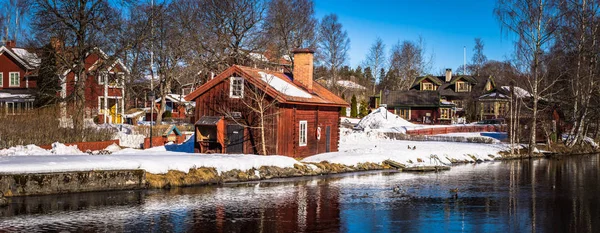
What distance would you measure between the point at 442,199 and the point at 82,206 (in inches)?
469

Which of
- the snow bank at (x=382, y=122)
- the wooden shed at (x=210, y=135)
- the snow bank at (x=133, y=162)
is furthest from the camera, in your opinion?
the snow bank at (x=382, y=122)

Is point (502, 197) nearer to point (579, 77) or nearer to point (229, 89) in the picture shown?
point (229, 89)

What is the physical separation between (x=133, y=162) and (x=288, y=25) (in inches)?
1357

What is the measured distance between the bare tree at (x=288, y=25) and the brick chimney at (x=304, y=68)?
1958 centimetres

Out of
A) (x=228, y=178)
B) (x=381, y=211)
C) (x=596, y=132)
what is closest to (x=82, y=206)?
(x=228, y=178)

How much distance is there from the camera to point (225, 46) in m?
49.8

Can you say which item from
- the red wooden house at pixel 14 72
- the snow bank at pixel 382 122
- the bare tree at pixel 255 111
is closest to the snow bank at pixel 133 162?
the bare tree at pixel 255 111

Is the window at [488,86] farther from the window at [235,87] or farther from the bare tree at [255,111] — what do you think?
the window at [235,87]

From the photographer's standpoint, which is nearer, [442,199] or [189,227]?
[189,227]

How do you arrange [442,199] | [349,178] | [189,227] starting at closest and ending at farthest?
1. [189,227]
2. [442,199]
3. [349,178]

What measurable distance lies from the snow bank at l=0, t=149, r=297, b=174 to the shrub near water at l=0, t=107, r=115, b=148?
5.70m

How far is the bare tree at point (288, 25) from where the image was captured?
53.5 meters

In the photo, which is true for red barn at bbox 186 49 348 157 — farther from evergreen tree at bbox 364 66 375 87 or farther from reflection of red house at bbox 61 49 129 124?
evergreen tree at bbox 364 66 375 87

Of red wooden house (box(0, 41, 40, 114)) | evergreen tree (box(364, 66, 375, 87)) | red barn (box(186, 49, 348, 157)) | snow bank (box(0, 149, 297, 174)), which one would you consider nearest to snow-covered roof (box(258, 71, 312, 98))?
red barn (box(186, 49, 348, 157))
